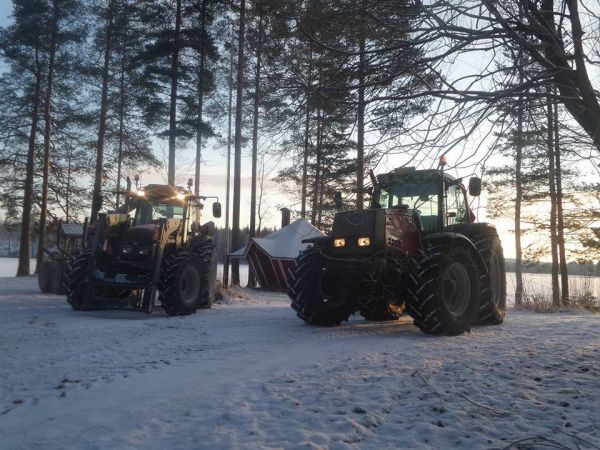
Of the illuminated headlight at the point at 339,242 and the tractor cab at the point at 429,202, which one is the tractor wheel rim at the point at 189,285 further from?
the tractor cab at the point at 429,202

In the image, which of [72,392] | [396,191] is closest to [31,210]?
[396,191]

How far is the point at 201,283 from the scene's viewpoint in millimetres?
10352

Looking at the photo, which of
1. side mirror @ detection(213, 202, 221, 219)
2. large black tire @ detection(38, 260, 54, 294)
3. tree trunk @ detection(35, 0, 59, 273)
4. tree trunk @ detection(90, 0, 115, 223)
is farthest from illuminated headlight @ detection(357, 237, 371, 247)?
tree trunk @ detection(35, 0, 59, 273)

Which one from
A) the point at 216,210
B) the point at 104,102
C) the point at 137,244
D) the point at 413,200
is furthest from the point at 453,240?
the point at 104,102

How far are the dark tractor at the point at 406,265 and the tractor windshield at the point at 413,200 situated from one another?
0.02 m

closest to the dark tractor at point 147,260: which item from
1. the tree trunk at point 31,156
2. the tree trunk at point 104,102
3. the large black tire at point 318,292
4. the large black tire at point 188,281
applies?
the large black tire at point 188,281

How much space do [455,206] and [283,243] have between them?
474 inches

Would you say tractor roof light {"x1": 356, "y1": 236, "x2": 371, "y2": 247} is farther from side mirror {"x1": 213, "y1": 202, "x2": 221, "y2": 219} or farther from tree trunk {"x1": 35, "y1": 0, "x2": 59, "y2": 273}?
tree trunk {"x1": 35, "y1": 0, "x2": 59, "y2": 273}

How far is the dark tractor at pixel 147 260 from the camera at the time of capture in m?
9.34

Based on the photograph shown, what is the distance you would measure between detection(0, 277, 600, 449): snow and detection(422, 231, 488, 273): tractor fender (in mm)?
1124

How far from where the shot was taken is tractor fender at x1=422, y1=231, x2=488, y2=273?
7266 mm

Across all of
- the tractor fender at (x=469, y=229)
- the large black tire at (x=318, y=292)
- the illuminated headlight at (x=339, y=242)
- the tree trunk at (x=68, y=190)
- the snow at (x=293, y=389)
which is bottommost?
the snow at (x=293, y=389)

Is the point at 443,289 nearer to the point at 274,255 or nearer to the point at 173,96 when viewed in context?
the point at 274,255

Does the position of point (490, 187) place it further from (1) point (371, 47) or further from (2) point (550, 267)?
(1) point (371, 47)
